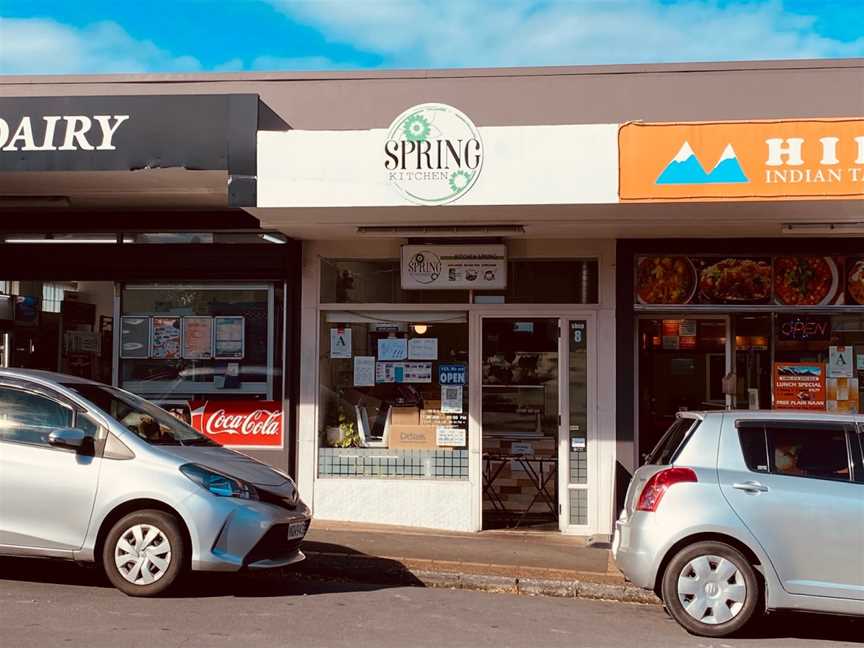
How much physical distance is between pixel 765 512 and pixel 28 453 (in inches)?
211

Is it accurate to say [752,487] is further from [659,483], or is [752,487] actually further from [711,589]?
[711,589]

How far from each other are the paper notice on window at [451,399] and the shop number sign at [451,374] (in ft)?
0.19

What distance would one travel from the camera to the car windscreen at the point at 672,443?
22.5 ft

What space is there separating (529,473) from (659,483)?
3953mm

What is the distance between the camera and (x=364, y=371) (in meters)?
10.7

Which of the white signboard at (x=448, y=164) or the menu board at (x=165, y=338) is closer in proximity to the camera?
the white signboard at (x=448, y=164)

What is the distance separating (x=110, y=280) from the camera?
35.6 feet

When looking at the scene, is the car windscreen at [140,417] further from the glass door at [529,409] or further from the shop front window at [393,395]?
the glass door at [529,409]

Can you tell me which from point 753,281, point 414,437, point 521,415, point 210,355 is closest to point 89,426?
point 210,355

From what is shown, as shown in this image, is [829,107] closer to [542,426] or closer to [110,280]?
[542,426]

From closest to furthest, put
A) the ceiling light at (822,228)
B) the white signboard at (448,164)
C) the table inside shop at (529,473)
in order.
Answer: the white signboard at (448,164) → the ceiling light at (822,228) → the table inside shop at (529,473)

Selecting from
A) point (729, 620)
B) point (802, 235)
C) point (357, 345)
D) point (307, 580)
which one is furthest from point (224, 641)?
point (802, 235)

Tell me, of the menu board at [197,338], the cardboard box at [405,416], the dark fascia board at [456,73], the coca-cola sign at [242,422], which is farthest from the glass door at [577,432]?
the menu board at [197,338]

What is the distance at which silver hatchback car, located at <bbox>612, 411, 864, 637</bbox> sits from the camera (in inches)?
247
